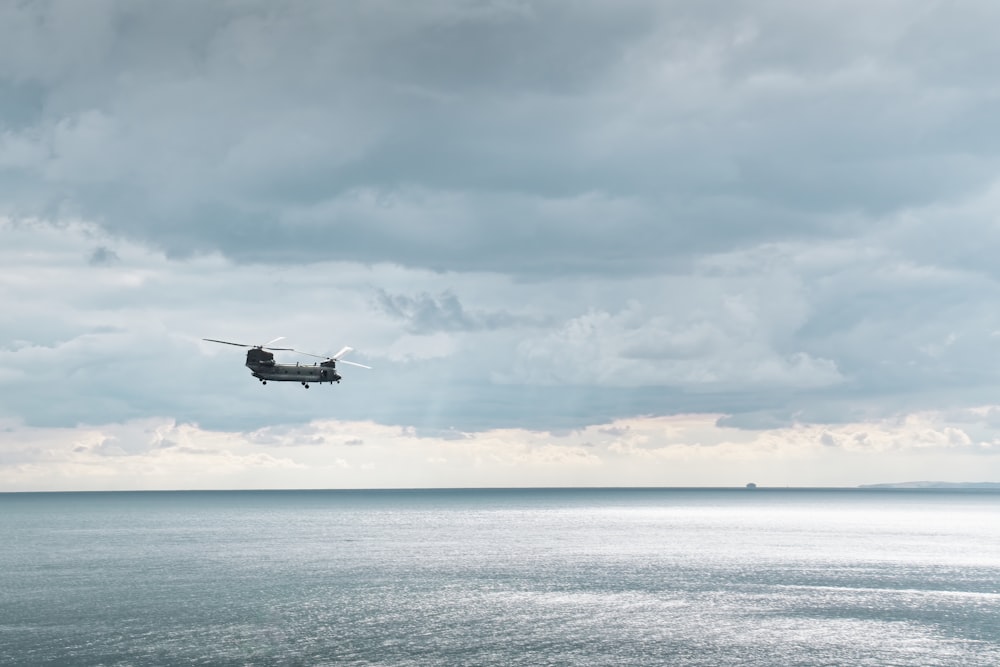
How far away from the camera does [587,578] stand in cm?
18050

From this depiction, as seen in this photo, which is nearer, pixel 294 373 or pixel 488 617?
pixel 294 373

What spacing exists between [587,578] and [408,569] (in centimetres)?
3694

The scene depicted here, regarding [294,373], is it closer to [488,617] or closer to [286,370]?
[286,370]

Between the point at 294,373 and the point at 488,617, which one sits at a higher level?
the point at 294,373

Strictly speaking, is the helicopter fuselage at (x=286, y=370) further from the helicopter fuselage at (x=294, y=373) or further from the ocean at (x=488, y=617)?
the ocean at (x=488, y=617)

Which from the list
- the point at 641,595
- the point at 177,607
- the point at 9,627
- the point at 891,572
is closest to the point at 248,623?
the point at 177,607

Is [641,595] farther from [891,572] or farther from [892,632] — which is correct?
[891,572]

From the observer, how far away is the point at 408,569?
19325 centimetres

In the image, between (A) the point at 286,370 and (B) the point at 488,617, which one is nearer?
(A) the point at 286,370

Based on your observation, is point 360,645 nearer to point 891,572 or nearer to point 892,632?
point 892,632

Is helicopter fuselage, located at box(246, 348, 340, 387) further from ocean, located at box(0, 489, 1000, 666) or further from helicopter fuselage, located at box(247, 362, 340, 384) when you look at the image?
ocean, located at box(0, 489, 1000, 666)

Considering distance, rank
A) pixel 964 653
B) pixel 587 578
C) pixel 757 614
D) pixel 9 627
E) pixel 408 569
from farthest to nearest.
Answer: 1. pixel 408 569
2. pixel 587 578
3. pixel 757 614
4. pixel 9 627
5. pixel 964 653

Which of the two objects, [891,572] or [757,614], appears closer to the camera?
[757,614]

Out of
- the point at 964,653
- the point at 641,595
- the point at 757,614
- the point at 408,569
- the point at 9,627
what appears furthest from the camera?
the point at 408,569
